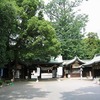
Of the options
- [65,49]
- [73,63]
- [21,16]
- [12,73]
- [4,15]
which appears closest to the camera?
[4,15]

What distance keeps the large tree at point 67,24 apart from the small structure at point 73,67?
969 cm

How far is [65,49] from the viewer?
59.9 metres

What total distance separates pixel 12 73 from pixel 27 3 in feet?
41.5

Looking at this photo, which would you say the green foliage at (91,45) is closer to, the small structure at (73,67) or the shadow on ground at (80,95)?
the small structure at (73,67)

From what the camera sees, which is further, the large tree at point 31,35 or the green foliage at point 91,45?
the green foliage at point 91,45

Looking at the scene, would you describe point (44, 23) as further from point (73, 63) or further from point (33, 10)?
point (73, 63)

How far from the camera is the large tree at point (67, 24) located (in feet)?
198

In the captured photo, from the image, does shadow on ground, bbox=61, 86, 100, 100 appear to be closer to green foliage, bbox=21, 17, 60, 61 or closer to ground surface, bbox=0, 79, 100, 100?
ground surface, bbox=0, 79, 100, 100

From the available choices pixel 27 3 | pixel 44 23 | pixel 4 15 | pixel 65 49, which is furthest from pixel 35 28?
pixel 65 49

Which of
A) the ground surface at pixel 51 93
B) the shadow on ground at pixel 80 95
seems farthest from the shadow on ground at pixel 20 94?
the shadow on ground at pixel 80 95

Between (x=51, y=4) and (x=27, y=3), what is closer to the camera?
(x=27, y=3)

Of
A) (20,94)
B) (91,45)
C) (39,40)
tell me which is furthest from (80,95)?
(91,45)

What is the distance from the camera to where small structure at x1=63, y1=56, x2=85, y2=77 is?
4975 centimetres

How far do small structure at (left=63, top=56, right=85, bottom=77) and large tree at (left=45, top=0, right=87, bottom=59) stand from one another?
9691mm
